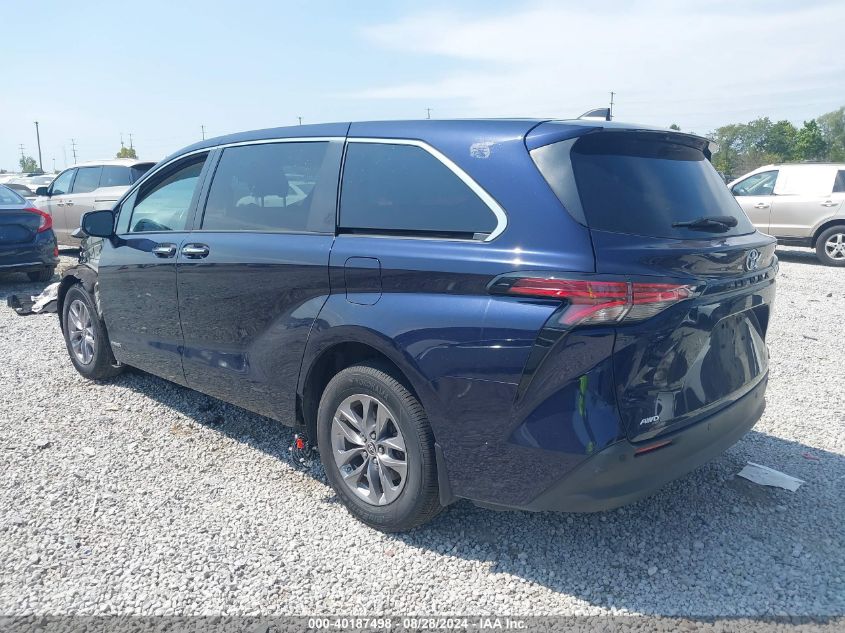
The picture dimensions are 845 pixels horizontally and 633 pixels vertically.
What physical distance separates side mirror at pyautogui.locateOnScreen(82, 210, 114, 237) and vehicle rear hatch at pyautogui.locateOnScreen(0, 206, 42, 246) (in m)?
5.87

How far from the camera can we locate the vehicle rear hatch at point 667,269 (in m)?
2.59

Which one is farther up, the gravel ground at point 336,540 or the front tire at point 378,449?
the front tire at point 378,449

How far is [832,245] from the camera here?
12688mm

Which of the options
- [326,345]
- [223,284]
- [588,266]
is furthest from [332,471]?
[588,266]

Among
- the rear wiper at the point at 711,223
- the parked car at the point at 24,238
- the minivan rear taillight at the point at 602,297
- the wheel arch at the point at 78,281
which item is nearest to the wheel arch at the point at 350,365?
the minivan rear taillight at the point at 602,297

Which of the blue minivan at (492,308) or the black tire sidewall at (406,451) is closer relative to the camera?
the blue minivan at (492,308)

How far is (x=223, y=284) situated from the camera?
3963 millimetres

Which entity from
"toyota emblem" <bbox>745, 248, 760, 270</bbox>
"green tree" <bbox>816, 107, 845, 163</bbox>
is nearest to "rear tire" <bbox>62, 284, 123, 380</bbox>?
"toyota emblem" <bbox>745, 248, 760, 270</bbox>

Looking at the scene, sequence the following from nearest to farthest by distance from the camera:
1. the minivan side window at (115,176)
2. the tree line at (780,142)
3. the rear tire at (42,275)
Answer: the rear tire at (42,275) → the minivan side window at (115,176) → the tree line at (780,142)

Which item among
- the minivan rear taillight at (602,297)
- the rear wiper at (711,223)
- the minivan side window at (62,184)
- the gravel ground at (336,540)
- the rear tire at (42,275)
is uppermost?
the minivan side window at (62,184)

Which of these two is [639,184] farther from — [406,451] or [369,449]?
[369,449]

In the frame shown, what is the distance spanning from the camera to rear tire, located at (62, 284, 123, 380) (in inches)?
211

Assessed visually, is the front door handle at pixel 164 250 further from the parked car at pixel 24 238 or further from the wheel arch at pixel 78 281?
the parked car at pixel 24 238

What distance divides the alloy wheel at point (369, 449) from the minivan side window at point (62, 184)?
1251cm
